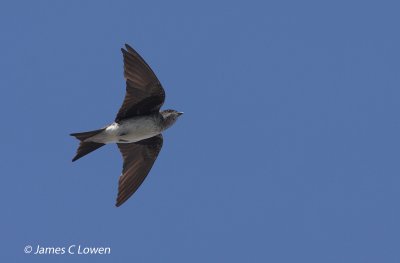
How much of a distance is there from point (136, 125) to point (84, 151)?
90 centimetres

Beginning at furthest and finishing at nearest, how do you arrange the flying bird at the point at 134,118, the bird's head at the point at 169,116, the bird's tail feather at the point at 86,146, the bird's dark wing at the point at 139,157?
1. the bird's dark wing at the point at 139,157
2. the bird's head at the point at 169,116
3. the bird's tail feather at the point at 86,146
4. the flying bird at the point at 134,118

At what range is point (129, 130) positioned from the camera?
16469 millimetres

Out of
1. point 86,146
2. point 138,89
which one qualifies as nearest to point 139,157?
point 86,146

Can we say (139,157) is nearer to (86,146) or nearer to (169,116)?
(169,116)

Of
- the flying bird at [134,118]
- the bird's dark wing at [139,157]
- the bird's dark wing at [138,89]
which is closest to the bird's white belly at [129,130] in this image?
the flying bird at [134,118]

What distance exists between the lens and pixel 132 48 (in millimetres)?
15781

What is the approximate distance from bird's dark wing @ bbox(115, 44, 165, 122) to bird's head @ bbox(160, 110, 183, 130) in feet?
0.54

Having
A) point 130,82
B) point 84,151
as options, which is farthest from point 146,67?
point 84,151

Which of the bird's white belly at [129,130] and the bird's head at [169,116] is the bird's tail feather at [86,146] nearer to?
the bird's white belly at [129,130]

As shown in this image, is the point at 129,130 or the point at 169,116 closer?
the point at 129,130

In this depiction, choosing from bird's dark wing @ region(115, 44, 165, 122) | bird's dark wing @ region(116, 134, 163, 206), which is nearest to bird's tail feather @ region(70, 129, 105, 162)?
bird's dark wing @ region(115, 44, 165, 122)

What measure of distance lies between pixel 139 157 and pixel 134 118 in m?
1.12

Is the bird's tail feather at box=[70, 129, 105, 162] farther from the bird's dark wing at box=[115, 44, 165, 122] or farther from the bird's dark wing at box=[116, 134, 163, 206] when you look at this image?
the bird's dark wing at box=[116, 134, 163, 206]

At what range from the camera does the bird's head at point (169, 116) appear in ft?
54.8
